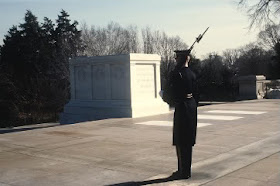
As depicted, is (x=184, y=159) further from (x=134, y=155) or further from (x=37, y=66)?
(x=37, y=66)

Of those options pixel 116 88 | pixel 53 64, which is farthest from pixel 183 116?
pixel 53 64

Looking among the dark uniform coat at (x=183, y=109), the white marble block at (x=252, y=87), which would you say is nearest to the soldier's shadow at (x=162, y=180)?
the dark uniform coat at (x=183, y=109)

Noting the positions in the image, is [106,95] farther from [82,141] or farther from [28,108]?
[28,108]

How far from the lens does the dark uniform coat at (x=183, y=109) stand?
207 inches

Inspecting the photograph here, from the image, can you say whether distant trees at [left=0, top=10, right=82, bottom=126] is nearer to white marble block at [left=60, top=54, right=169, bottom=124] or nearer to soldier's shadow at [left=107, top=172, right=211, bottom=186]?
white marble block at [left=60, top=54, right=169, bottom=124]

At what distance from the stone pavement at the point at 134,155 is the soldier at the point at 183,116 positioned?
246 mm

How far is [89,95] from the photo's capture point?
1517cm

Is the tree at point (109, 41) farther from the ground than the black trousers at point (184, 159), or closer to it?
farther from the ground

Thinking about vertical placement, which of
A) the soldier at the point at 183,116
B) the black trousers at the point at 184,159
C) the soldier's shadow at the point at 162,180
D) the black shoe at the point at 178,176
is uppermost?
the soldier at the point at 183,116

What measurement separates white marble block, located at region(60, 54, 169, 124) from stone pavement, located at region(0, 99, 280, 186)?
2.91 meters

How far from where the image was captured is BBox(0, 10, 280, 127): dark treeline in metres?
33.1

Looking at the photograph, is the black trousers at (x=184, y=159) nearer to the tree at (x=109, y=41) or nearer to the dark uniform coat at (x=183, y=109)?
the dark uniform coat at (x=183, y=109)

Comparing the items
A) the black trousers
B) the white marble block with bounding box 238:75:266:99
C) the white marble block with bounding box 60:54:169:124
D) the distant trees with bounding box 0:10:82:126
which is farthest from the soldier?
the distant trees with bounding box 0:10:82:126

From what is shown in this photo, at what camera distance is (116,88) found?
1399 centimetres
